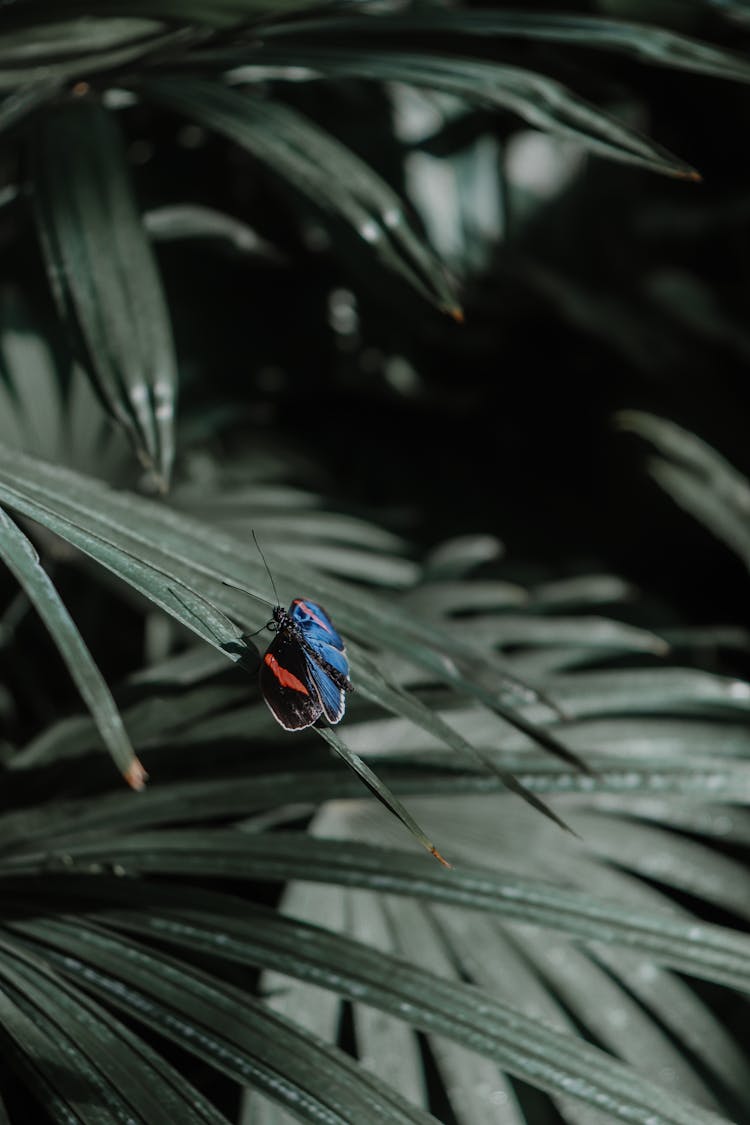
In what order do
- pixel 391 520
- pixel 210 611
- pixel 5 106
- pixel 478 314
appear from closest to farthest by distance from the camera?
pixel 210 611 < pixel 5 106 < pixel 391 520 < pixel 478 314

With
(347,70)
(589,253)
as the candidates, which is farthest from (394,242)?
(589,253)

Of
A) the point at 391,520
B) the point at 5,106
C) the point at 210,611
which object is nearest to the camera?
the point at 210,611

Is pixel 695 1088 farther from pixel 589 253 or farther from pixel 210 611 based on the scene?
pixel 589 253

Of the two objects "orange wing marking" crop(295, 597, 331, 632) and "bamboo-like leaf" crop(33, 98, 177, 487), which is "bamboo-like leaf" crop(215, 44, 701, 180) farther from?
"orange wing marking" crop(295, 597, 331, 632)

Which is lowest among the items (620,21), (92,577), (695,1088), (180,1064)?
(180,1064)

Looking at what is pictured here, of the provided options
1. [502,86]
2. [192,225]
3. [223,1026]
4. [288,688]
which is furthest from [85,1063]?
[192,225]

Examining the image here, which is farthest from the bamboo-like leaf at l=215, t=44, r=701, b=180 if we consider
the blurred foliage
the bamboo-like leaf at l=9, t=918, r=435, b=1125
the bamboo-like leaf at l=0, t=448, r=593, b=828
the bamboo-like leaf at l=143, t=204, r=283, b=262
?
the bamboo-like leaf at l=9, t=918, r=435, b=1125

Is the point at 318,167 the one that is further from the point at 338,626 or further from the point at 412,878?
the point at 412,878
